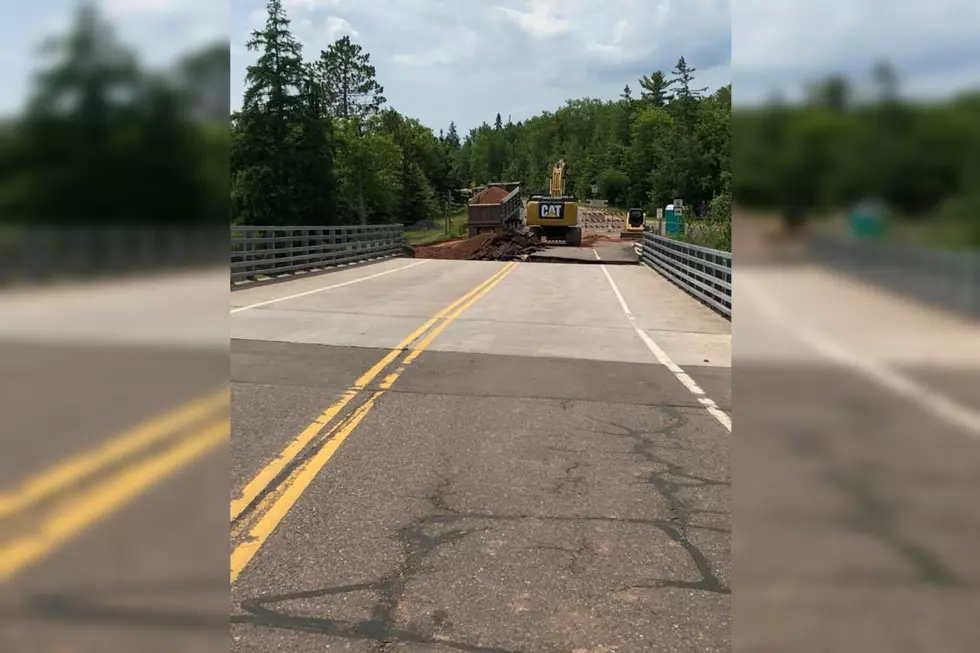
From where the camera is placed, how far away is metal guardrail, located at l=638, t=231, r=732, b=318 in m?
13.1

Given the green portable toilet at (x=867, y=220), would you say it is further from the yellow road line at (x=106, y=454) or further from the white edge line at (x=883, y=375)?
the yellow road line at (x=106, y=454)

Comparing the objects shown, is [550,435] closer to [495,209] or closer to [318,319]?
[318,319]

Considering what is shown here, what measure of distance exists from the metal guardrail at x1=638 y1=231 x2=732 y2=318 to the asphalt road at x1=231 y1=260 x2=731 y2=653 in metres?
2.91

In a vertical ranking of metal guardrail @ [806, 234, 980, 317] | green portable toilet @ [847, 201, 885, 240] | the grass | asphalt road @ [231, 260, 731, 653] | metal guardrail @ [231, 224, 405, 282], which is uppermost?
the grass

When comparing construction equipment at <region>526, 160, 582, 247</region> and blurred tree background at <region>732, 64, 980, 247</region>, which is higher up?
construction equipment at <region>526, 160, 582, 247</region>

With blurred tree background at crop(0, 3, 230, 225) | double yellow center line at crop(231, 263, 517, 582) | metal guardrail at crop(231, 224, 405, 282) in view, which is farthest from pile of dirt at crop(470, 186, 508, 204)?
blurred tree background at crop(0, 3, 230, 225)

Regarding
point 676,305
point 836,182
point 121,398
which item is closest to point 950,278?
point 836,182

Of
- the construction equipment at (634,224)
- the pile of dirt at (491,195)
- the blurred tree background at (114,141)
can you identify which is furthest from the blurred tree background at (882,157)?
the construction equipment at (634,224)

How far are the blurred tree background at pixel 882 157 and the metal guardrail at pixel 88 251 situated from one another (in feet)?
2.43

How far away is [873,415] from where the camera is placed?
0.89 metres

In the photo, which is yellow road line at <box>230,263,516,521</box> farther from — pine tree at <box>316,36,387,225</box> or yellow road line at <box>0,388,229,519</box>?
pine tree at <box>316,36,387,225</box>

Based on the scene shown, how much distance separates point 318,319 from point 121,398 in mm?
11338

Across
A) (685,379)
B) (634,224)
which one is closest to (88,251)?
(685,379)

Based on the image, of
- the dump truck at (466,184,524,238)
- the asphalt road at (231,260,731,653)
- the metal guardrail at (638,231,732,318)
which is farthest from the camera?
the dump truck at (466,184,524,238)
